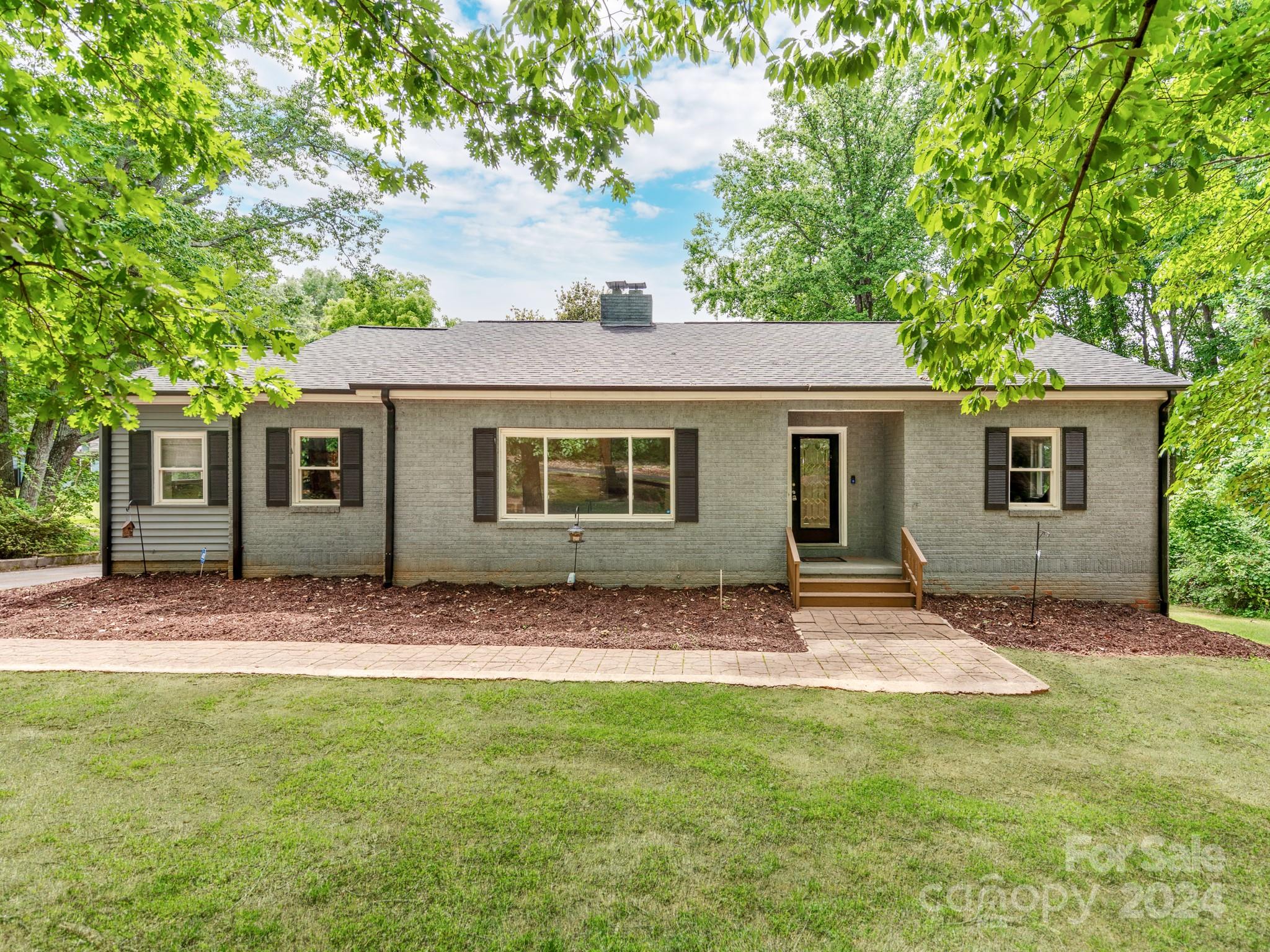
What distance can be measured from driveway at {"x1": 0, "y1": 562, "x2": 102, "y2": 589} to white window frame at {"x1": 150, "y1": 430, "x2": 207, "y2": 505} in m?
1.89

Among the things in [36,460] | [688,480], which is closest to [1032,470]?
[688,480]

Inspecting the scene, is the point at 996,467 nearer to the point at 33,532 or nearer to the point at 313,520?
the point at 313,520

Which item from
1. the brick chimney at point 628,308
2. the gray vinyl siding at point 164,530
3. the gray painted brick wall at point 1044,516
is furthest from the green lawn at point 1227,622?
the gray vinyl siding at point 164,530

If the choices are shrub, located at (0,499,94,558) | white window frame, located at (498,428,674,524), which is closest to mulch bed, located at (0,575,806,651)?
white window frame, located at (498,428,674,524)

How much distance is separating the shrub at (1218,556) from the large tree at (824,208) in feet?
39.1

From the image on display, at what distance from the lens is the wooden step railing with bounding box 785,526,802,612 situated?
787cm

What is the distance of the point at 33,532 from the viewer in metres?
11.9

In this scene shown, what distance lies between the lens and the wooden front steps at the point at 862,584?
26.2ft

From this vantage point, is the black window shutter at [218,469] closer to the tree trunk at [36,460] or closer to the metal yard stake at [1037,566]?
the tree trunk at [36,460]

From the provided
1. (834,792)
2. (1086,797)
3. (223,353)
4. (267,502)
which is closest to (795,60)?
(223,353)

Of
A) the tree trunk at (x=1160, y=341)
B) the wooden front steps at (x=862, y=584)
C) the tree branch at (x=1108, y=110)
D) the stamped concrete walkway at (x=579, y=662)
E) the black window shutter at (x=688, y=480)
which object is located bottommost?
the stamped concrete walkway at (x=579, y=662)

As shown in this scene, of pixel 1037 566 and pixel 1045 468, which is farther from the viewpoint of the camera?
pixel 1045 468

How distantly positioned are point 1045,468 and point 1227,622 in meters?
3.50

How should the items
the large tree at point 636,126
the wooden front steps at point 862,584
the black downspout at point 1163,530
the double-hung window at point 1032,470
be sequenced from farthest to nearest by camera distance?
the double-hung window at point 1032,470, the black downspout at point 1163,530, the wooden front steps at point 862,584, the large tree at point 636,126
